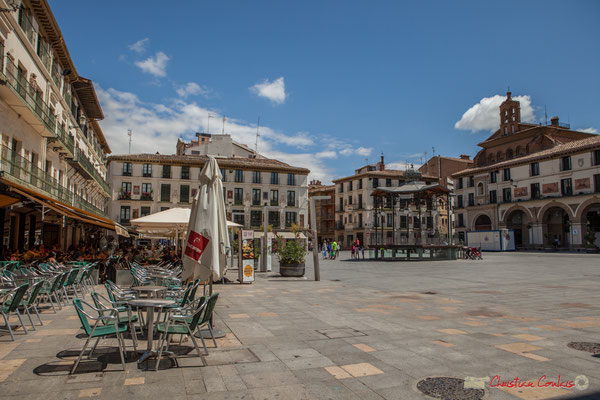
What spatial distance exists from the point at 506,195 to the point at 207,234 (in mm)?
52620

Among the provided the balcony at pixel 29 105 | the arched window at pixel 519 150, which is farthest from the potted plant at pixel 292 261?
the arched window at pixel 519 150

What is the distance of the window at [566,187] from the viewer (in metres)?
43.3

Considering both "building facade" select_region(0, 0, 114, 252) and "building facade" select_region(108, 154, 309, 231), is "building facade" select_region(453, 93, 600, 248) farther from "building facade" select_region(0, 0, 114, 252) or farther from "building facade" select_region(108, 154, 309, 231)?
"building facade" select_region(0, 0, 114, 252)

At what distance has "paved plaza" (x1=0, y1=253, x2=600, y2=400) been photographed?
3.89 m

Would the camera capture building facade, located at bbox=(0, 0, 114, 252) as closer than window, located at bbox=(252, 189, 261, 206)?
Yes

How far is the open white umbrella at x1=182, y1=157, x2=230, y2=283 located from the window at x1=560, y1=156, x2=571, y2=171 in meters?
47.6

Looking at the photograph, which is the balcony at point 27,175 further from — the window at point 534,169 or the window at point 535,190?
the window at point 534,169

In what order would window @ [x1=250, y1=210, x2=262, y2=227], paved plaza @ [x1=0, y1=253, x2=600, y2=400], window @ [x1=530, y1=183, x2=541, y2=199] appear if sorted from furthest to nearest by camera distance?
window @ [x1=250, y1=210, x2=262, y2=227]
window @ [x1=530, y1=183, x2=541, y2=199]
paved plaza @ [x1=0, y1=253, x2=600, y2=400]

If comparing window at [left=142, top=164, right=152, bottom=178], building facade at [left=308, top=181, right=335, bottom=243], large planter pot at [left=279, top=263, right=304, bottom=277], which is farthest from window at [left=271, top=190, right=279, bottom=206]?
large planter pot at [left=279, top=263, right=304, bottom=277]

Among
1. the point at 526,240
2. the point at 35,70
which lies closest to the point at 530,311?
the point at 35,70

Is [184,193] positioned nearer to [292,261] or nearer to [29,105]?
[29,105]

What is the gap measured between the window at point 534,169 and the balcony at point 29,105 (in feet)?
154

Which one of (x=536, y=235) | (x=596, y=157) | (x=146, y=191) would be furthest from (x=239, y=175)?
(x=596, y=157)

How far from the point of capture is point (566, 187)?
44.0 meters
